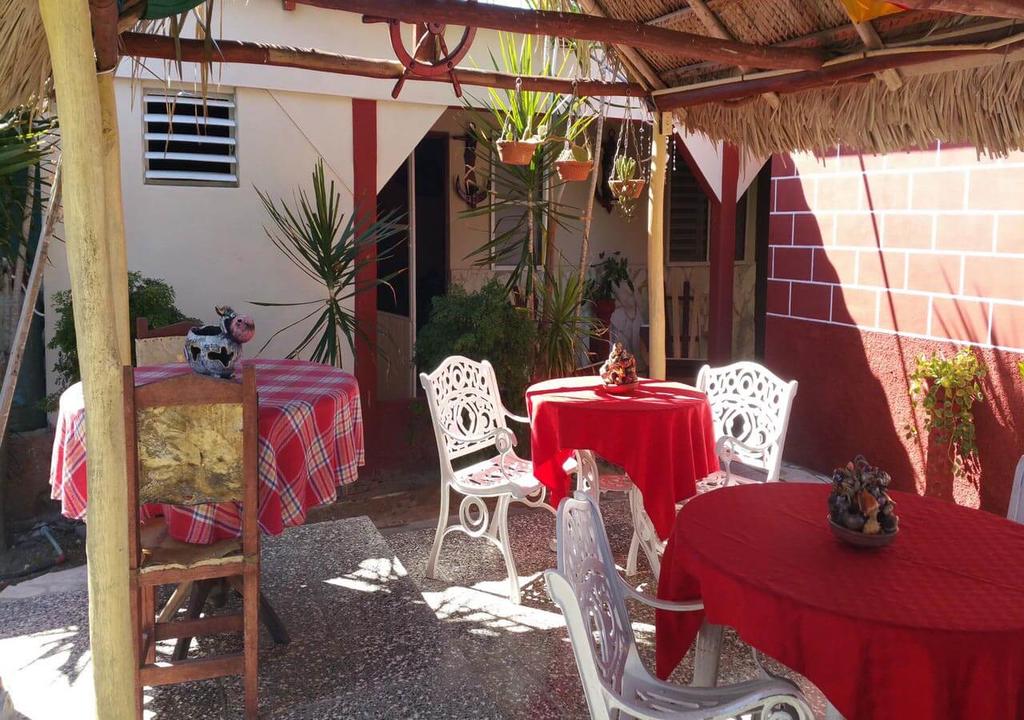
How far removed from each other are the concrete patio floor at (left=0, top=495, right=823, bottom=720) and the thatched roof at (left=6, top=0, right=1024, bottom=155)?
1945mm

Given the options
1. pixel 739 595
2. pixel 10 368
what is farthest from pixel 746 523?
pixel 10 368

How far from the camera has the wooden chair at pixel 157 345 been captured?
4031 mm

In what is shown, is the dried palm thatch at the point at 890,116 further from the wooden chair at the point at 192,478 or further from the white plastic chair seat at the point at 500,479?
the wooden chair at the point at 192,478

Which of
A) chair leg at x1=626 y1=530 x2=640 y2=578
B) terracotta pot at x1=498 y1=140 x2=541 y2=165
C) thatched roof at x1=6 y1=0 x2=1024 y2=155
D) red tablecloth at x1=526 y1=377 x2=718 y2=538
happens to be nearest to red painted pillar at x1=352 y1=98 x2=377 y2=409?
terracotta pot at x1=498 y1=140 x2=541 y2=165

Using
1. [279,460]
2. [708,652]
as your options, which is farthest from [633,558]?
[279,460]

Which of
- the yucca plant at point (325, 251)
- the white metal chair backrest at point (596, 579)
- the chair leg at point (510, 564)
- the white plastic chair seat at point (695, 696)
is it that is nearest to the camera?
the white plastic chair seat at point (695, 696)

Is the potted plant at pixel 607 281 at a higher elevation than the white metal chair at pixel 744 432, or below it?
higher

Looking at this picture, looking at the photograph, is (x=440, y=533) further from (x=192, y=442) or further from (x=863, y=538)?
(x=863, y=538)

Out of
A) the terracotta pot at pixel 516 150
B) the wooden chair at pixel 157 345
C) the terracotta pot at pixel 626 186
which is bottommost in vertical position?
the wooden chair at pixel 157 345

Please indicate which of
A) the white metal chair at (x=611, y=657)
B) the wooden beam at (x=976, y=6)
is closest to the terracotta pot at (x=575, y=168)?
the wooden beam at (x=976, y=6)

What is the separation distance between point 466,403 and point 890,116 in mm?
2303

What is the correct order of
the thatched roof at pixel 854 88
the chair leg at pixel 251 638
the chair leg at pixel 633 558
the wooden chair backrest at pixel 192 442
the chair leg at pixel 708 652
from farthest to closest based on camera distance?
the chair leg at pixel 633 558 < the thatched roof at pixel 854 88 < the chair leg at pixel 251 638 < the wooden chair backrest at pixel 192 442 < the chair leg at pixel 708 652

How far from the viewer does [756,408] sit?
433 cm

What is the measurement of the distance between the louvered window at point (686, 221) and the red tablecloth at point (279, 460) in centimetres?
648
